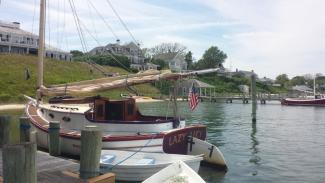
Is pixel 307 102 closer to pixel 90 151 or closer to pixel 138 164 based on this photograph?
pixel 138 164

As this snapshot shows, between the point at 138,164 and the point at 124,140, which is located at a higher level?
the point at 124,140

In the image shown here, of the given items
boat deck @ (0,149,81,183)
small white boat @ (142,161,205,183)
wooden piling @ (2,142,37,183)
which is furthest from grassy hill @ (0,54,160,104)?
wooden piling @ (2,142,37,183)

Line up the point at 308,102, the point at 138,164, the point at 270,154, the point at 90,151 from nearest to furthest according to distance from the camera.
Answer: the point at 90,151
the point at 138,164
the point at 270,154
the point at 308,102

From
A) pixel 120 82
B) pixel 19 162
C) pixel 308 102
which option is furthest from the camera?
pixel 308 102

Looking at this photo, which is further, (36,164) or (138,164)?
(138,164)

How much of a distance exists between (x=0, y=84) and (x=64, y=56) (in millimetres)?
43036

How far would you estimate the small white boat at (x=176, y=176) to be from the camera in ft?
35.6

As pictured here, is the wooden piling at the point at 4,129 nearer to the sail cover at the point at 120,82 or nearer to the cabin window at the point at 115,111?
the sail cover at the point at 120,82

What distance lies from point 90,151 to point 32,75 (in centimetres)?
7582

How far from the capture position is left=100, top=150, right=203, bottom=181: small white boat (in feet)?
47.1

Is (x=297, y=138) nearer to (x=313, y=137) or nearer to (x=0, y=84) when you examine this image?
(x=313, y=137)

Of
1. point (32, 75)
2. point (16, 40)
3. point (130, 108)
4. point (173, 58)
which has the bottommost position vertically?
point (130, 108)

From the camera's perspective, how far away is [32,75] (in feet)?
267

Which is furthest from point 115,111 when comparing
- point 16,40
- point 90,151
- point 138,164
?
point 16,40
